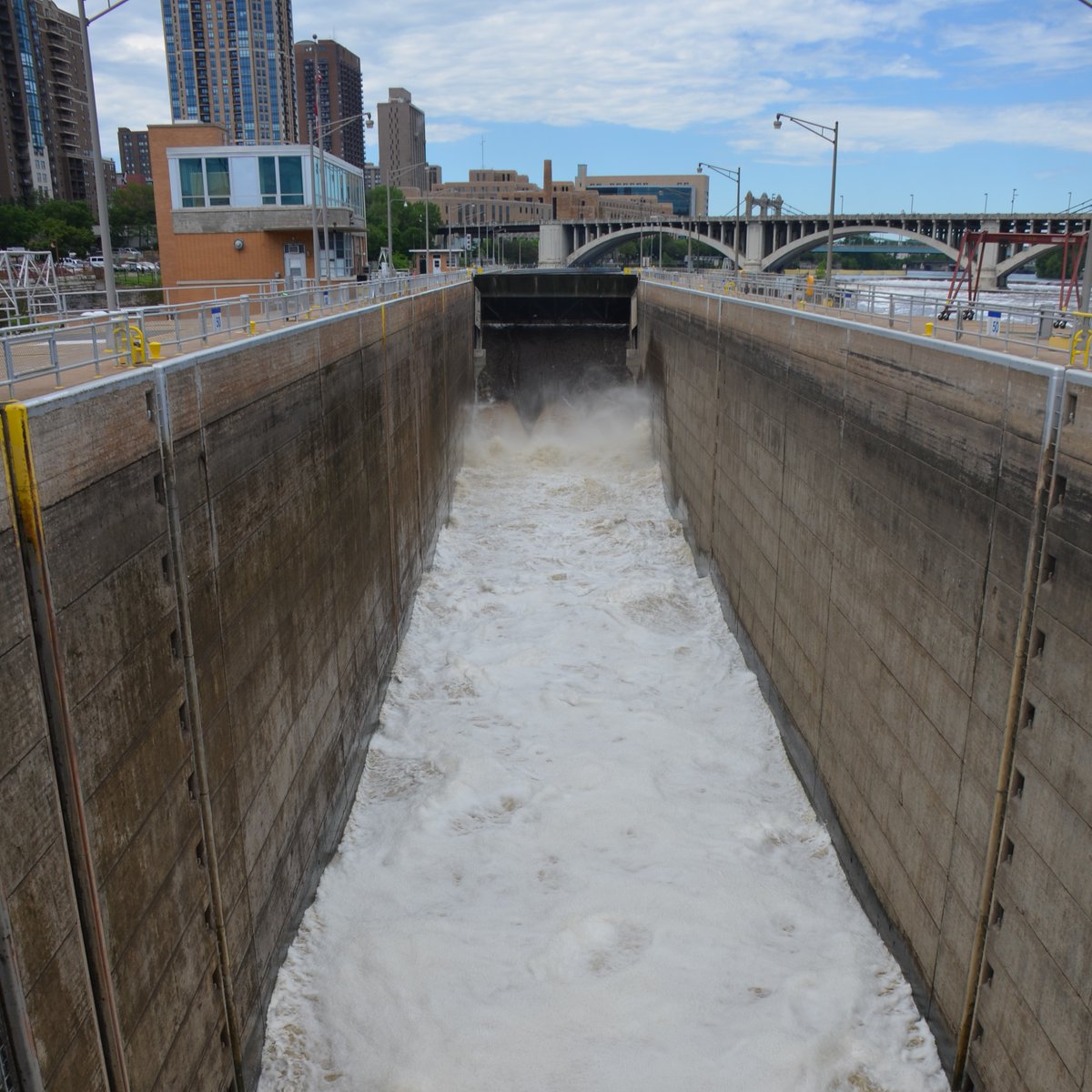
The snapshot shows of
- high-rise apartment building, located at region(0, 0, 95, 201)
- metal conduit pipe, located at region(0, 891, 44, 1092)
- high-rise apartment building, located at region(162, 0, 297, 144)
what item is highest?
high-rise apartment building, located at region(162, 0, 297, 144)

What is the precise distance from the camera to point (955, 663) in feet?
31.8

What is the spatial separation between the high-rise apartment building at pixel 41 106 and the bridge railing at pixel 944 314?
98712mm

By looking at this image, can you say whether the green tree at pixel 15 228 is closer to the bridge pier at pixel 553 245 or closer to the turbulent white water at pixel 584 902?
the turbulent white water at pixel 584 902

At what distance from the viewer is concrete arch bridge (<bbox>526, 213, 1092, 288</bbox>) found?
1924 inches

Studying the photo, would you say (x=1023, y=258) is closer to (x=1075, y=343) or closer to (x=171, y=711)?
(x=1075, y=343)

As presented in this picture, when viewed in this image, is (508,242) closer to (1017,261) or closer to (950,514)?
(1017,261)

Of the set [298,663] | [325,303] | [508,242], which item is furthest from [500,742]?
[508,242]

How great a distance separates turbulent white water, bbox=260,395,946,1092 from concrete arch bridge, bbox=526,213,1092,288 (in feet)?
101

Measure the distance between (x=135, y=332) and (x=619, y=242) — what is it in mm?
96200

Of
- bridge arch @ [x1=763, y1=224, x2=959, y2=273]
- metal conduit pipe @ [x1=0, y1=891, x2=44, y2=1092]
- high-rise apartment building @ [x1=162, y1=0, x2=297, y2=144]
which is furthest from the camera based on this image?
high-rise apartment building @ [x1=162, y1=0, x2=297, y2=144]

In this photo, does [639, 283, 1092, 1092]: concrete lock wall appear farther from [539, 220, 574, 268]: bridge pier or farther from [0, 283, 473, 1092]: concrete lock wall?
[539, 220, 574, 268]: bridge pier

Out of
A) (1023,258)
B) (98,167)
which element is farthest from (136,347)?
(1023,258)

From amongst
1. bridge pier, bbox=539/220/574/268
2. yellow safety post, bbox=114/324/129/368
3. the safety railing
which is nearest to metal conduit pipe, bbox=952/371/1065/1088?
the safety railing

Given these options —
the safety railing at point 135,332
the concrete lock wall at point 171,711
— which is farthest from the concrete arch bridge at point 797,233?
the concrete lock wall at point 171,711
